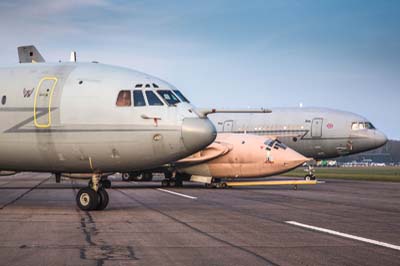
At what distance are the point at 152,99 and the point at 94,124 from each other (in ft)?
5.79

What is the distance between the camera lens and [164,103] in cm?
1791

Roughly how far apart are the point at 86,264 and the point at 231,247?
2.77 metres

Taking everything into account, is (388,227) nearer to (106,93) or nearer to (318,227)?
(318,227)

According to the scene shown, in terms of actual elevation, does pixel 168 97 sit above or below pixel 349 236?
above

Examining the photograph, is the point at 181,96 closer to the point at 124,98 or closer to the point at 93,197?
the point at 124,98

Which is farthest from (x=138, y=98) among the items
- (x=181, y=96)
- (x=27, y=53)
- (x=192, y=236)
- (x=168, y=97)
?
(x=27, y=53)

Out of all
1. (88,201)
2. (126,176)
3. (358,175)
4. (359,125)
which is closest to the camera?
(88,201)

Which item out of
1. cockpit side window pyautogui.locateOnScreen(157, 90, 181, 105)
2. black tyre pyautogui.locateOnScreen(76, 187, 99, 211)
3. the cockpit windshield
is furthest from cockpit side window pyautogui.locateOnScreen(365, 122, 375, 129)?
black tyre pyautogui.locateOnScreen(76, 187, 99, 211)

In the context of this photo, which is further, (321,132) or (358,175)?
(358,175)

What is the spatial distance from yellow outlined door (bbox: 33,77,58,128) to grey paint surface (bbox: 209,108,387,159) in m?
31.4

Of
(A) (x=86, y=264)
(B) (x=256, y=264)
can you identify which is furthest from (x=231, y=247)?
(A) (x=86, y=264)

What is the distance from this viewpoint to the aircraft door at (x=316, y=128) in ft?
154

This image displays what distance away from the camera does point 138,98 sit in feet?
59.2

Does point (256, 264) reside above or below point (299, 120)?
below
